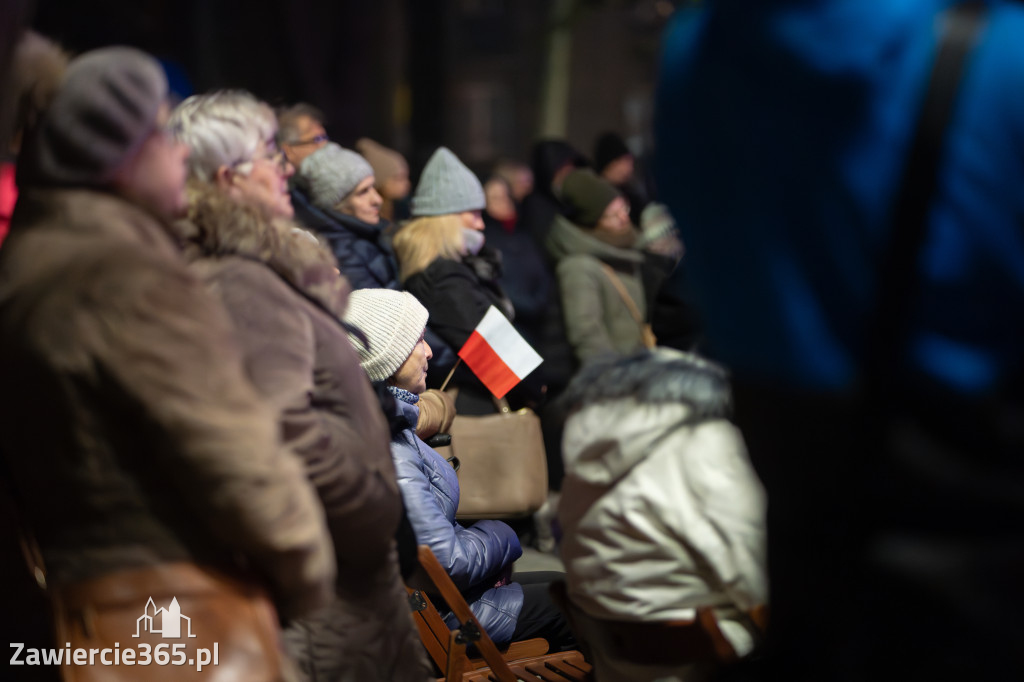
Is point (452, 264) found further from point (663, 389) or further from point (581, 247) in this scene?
point (663, 389)

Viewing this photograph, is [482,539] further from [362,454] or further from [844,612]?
[844,612]

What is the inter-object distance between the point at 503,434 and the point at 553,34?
42.2 feet

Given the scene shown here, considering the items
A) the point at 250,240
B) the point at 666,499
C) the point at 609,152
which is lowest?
the point at 609,152

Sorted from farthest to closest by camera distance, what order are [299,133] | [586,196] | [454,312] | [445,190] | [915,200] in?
[586,196] → [299,133] → [445,190] → [454,312] → [915,200]

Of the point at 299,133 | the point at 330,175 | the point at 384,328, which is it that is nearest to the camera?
the point at 384,328

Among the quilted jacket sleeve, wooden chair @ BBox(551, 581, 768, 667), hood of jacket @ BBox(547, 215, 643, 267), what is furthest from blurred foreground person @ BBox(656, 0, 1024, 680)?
hood of jacket @ BBox(547, 215, 643, 267)

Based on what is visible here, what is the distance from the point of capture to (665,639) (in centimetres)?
215

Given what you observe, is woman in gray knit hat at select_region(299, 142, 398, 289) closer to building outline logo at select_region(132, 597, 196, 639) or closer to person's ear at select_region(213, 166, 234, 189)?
person's ear at select_region(213, 166, 234, 189)

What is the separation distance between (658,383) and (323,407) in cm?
70

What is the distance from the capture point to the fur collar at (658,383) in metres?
2.12

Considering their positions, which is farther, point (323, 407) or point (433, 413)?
point (433, 413)

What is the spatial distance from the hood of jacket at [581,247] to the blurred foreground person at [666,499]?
13.5 ft

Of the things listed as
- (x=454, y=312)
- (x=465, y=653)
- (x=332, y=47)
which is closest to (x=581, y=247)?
(x=454, y=312)

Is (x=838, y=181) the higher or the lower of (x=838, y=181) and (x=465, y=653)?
the higher
